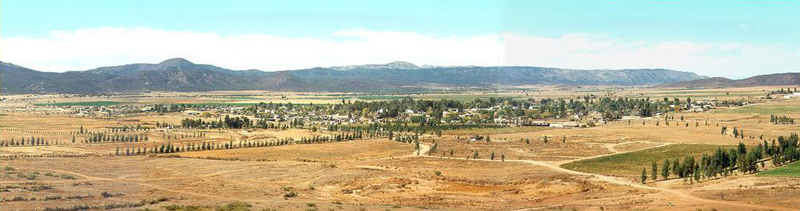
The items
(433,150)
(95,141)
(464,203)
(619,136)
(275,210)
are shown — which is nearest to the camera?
(275,210)

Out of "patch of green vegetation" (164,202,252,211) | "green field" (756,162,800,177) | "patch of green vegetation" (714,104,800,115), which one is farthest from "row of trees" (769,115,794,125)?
"patch of green vegetation" (164,202,252,211)

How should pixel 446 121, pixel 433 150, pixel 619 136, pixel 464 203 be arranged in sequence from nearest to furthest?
pixel 464 203 < pixel 433 150 < pixel 619 136 < pixel 446 121

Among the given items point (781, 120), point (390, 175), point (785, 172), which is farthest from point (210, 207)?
point (781, 120)

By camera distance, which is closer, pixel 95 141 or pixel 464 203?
pixel 464 203

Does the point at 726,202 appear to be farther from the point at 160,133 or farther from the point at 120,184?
the point at 160,133

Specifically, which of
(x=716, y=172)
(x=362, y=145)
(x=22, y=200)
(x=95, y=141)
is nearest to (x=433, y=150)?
(x=362, y=145)

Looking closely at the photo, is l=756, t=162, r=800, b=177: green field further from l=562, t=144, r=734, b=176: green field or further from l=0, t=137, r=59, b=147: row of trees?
l=0, t=137, r=59, b=147: row of trees
